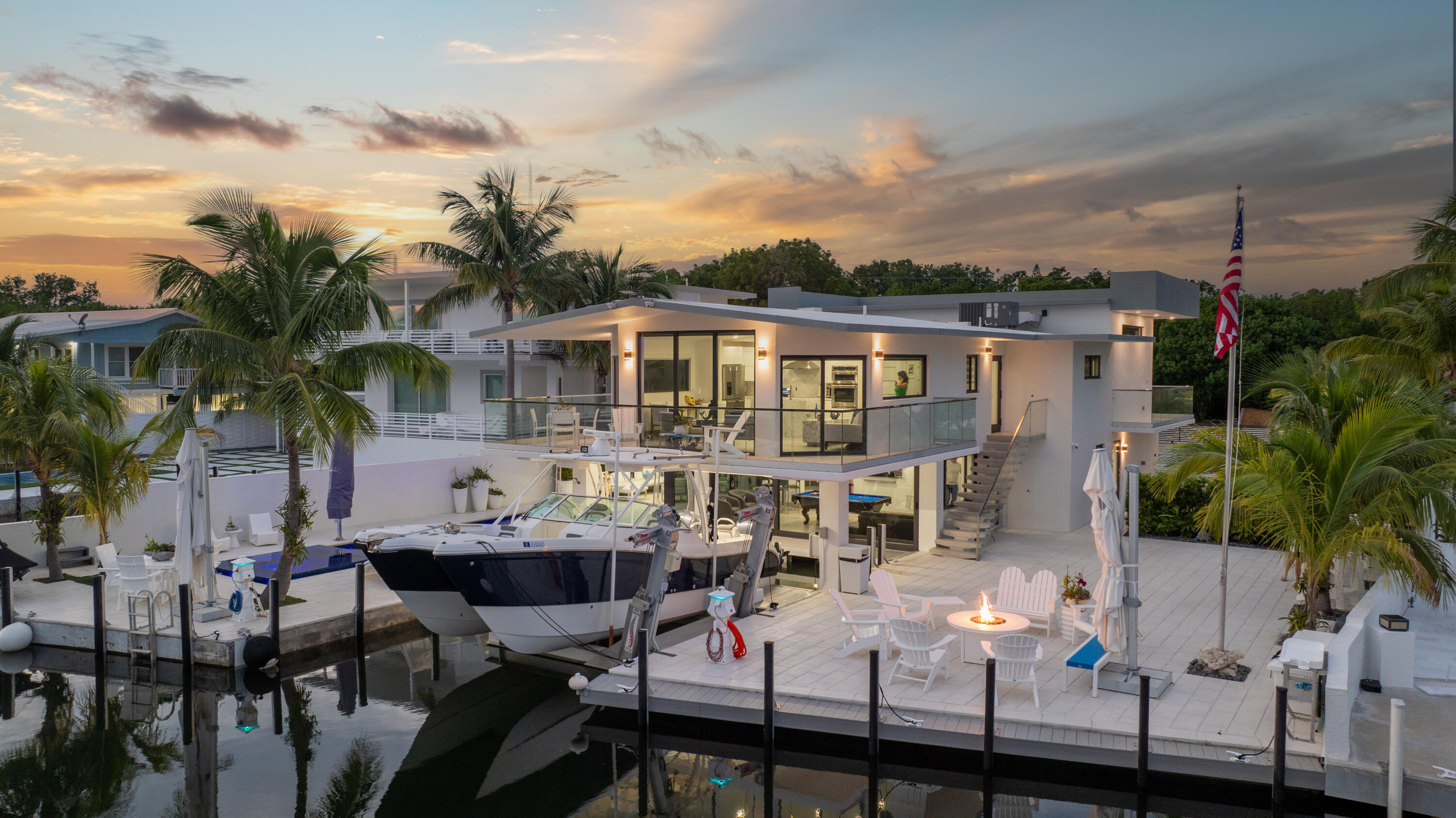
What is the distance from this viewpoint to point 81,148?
22.5 m

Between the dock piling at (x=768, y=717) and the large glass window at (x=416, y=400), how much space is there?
72.8ft

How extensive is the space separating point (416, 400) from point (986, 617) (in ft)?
77.1

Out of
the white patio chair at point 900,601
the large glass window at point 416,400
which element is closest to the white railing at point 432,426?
the large glass window at point 416,400

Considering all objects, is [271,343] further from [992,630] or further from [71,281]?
[71,281]

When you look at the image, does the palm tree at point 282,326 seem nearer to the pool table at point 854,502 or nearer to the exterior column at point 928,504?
the pool table at point 854,502

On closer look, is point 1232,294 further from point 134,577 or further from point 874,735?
point 134,577

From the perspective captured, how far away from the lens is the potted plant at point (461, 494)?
77.1 feet

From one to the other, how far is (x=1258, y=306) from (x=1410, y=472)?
46.5 m

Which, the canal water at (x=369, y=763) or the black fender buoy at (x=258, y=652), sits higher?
the black fender buoy at (x=258, y=652)

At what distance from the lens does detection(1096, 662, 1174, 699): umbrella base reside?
10484mm

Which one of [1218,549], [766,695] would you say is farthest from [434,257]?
[1218,549]

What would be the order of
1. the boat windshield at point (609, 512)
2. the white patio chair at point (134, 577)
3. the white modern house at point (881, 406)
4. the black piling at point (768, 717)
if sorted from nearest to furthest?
the black piling at point (768, 717), the white patio chair at point (134, 577), the boat windshield at point (609, 512), the white modern house at point (881, 406)

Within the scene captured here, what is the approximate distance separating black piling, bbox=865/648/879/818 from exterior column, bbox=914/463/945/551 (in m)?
9.83

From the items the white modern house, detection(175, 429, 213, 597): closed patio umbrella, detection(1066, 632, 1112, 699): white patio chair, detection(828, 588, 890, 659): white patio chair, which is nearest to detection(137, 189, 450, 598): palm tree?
detection(175, 429, 213, 597): closed patio umbrella
